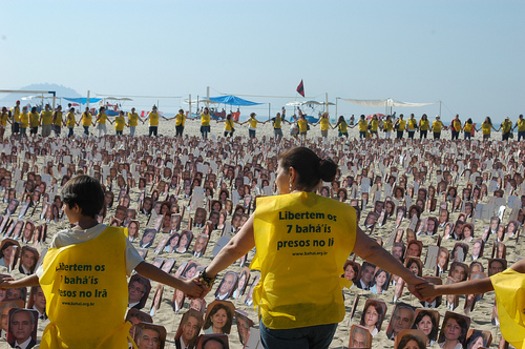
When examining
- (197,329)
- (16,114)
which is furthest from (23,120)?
(197,329)

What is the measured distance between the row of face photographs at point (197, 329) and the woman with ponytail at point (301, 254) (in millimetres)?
866

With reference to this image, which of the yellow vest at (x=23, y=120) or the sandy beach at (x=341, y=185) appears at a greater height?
the yellow vest at (x=23, y=120)

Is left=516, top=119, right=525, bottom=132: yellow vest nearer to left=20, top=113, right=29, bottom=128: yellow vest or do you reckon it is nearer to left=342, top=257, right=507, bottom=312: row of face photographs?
left=20, top=113, right=29, bottom=128: yellow vest

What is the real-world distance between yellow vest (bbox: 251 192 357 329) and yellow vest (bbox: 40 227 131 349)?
1.85 ft

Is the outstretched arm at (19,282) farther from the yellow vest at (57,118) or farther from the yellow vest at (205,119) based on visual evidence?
the yellow vest at (205,119)

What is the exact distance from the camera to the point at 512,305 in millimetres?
2834

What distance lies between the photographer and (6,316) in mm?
4387

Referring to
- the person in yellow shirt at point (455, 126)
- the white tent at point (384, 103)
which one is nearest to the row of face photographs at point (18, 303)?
the person in yellow shirt at point (455, 126)

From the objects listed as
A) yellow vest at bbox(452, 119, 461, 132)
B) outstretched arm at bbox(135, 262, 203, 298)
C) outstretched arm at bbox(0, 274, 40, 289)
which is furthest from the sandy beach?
yellow vest at bbox(452, 119, 461, 132)

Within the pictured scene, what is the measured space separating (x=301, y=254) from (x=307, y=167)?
1.14ft

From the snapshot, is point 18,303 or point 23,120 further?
point 23,120

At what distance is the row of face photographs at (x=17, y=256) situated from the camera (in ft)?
19.3

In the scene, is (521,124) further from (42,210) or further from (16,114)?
(42,210)

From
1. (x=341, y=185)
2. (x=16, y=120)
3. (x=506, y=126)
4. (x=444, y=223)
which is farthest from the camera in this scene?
(x=506, y=126)
